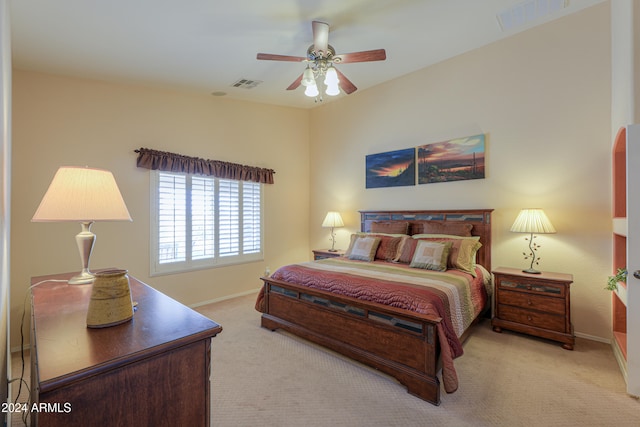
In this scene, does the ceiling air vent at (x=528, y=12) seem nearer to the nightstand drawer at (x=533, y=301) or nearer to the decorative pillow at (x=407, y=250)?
the decorative pillow at (x=407, y=250)

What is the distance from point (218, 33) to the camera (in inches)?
114

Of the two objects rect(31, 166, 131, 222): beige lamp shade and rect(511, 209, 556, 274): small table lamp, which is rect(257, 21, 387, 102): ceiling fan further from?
rect(511, 209, 556, 274): small table lamp

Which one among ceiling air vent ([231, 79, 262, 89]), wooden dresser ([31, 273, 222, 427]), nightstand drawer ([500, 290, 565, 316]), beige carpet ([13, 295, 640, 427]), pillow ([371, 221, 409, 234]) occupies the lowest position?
beige carpet ([13, 295, 640, 427])

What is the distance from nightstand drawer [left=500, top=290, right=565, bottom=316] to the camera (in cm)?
287

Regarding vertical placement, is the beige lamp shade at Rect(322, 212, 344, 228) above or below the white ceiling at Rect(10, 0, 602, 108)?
below

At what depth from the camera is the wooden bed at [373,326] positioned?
217 cm

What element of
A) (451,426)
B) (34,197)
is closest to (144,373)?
(451,426)

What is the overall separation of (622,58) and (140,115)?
5.05 metres

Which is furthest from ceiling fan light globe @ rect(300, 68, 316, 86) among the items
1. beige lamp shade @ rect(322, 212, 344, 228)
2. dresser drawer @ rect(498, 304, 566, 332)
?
dresser drawer @ rect(498, 304, 566, 332)

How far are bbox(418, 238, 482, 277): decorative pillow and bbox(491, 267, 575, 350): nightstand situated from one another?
0.27 meters

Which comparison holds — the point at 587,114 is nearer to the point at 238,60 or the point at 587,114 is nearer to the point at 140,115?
the point at 238,60

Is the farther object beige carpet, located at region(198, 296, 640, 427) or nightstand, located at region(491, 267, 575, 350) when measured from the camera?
nightstand, located at region(491, 267, 575, 350)

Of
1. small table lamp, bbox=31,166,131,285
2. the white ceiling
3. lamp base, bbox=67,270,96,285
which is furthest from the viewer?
the white ceiling

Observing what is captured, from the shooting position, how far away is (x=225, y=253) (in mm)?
4625
